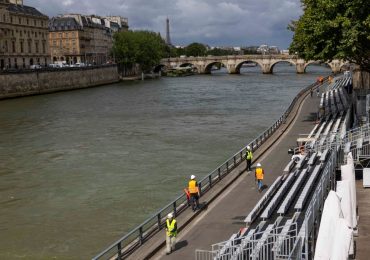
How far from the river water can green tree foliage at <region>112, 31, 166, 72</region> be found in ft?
266

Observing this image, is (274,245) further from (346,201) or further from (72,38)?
(72,38)

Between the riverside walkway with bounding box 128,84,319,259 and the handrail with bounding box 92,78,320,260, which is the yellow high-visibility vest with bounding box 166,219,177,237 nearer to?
the riverside walkway with bounding box 128,84,319,259

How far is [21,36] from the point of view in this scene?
382ft

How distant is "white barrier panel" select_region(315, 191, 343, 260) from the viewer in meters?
11.1

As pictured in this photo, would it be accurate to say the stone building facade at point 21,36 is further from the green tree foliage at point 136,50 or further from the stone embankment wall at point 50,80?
the green tree foliage at point 136,50

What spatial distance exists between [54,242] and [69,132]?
95.4 feet

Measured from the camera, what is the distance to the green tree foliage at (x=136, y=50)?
14812 centimetres

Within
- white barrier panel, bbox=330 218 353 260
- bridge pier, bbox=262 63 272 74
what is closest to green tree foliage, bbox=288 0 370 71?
white barrier panel, bbox=330 218 353 260

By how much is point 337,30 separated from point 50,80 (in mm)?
77306

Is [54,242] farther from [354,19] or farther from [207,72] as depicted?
[207,72]

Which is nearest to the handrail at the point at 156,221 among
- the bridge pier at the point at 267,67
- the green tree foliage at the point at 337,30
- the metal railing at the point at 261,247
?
the metal railing at the point at 261,247

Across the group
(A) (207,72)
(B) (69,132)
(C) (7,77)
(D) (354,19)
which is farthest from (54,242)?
(A) (207,72)

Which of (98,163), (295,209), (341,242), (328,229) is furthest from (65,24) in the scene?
(341,242)

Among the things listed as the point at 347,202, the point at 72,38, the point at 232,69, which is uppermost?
the point at 72,38
